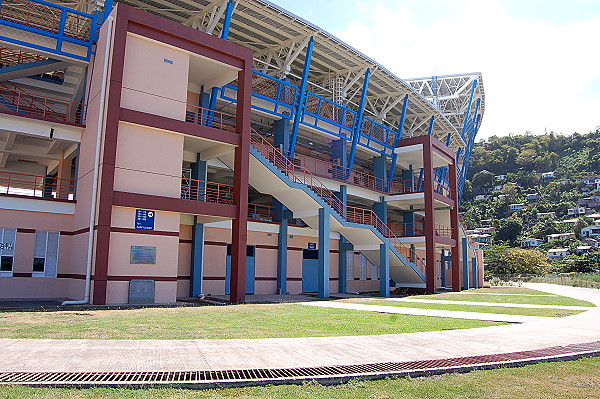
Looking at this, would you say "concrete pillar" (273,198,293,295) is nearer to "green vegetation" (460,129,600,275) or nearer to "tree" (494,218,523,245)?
"green vegetation" (460,129,600,275)

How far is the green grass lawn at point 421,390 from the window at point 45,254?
53.7 ft

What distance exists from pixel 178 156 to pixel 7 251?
7532 millimetres

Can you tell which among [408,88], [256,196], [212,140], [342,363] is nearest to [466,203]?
[408,88]

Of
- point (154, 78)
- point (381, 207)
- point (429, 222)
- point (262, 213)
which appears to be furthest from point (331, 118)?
point (154, 78)

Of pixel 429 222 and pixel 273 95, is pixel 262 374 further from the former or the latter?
pixel 429 222

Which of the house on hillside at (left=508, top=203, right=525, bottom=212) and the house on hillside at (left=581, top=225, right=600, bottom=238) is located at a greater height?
the house on hillside at (left=508, top=203, right=525, bottom=212)

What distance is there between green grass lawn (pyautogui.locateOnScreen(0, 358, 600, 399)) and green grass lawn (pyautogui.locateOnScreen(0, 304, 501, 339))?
13.3 ft

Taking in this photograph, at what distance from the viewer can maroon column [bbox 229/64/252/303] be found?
20.8 m

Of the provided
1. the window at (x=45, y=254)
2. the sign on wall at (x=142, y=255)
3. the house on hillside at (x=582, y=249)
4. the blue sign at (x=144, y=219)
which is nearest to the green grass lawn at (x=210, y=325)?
the sign on wall at (x=142, y=255)

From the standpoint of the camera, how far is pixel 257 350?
827 cm

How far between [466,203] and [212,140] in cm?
12862

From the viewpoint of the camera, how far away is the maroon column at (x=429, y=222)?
106ft

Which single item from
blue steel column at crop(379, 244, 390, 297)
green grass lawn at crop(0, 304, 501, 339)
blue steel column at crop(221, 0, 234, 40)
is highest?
blue steel column at crop(221, 0, 234, 40)

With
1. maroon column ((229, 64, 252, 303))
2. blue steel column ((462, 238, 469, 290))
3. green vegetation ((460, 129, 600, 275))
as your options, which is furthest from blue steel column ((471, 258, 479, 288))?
green vegetation ((460, 129, 600, 275))
